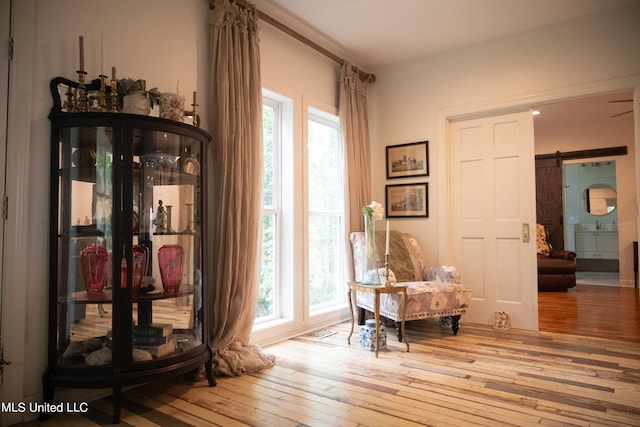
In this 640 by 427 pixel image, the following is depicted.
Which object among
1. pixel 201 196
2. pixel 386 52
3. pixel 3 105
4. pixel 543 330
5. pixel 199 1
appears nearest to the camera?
pixel 3 105

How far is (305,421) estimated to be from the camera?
81.9 inches

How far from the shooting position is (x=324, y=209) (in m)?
4.43

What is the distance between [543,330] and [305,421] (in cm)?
294

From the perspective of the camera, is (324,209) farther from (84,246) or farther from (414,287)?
(84,246)

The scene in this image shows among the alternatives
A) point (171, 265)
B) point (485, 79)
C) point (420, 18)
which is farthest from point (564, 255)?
point (171, 265)

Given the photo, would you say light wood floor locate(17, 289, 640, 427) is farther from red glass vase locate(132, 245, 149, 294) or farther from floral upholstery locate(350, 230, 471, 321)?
red glass vase locate(132, 245, 149, 294)

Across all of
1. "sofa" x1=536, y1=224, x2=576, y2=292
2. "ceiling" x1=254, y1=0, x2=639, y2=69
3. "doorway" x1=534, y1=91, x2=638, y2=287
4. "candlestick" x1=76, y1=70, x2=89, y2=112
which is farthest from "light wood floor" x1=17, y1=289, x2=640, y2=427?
"doorway" x1=534, y1=91, x2=638, y2=287

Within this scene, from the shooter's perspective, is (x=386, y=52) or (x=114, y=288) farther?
(x=386, y=52)

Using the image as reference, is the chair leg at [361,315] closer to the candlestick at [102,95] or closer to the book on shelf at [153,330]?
the book on shelf at [153,330]

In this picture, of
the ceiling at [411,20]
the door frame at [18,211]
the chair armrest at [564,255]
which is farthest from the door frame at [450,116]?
the door frame at [18,211]

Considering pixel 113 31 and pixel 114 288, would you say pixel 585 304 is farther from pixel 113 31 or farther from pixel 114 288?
pixel 113 31

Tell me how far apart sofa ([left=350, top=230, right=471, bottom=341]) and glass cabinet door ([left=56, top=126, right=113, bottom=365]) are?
2.10 m

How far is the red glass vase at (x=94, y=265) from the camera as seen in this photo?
2.15 metres

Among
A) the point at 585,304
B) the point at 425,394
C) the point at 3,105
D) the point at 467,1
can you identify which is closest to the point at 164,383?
the point at 425,394
